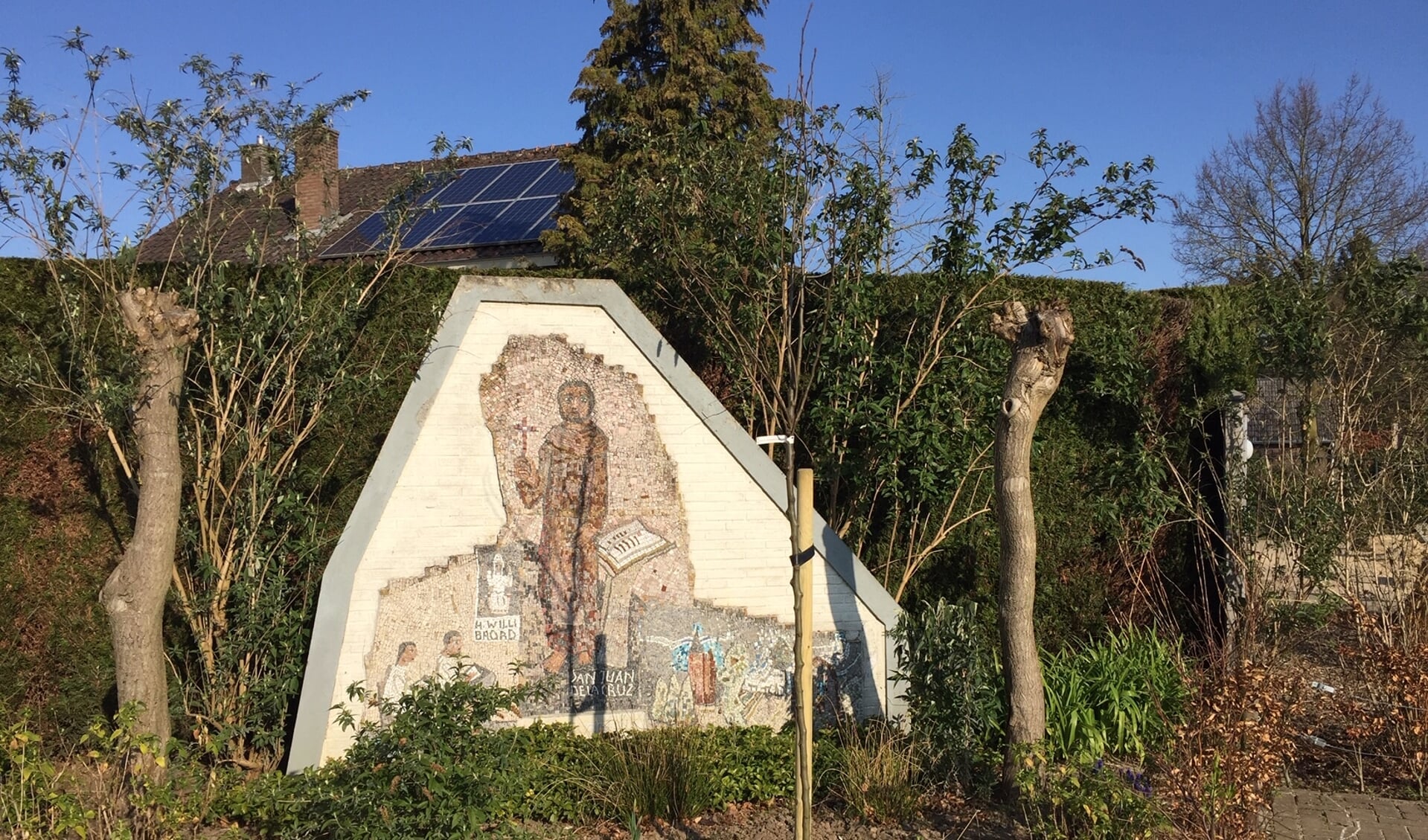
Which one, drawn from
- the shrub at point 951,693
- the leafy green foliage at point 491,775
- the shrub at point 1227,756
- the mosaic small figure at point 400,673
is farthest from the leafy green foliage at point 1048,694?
the mosaic small figure at point 400,673

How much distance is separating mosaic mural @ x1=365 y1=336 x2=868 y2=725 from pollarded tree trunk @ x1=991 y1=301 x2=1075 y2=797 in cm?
106

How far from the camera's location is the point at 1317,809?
6.34 meters

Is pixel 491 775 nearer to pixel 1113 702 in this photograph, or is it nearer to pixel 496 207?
pixel 1113 702

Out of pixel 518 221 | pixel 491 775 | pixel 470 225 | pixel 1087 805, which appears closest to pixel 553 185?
pixel 518 221

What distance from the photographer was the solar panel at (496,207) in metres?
15.4

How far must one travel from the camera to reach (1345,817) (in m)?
6.23

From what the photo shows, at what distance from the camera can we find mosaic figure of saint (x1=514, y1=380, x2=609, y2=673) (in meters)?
6.63

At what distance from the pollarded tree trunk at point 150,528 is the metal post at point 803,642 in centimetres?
354

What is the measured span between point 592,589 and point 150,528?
8.44 feet

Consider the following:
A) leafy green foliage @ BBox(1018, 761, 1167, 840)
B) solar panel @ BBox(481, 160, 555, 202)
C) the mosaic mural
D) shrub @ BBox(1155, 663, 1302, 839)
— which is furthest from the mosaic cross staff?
solar panel @ BBox(481, 160, 555, 202)

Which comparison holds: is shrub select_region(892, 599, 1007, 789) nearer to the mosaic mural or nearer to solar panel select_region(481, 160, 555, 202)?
the mosaic mural

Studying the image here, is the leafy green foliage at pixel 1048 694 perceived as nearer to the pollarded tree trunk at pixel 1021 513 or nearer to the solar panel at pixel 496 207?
the pollarded tree trunk at pixel 1021 513

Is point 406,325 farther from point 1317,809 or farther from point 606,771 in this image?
point 1317,809

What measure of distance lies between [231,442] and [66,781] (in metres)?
2.13
